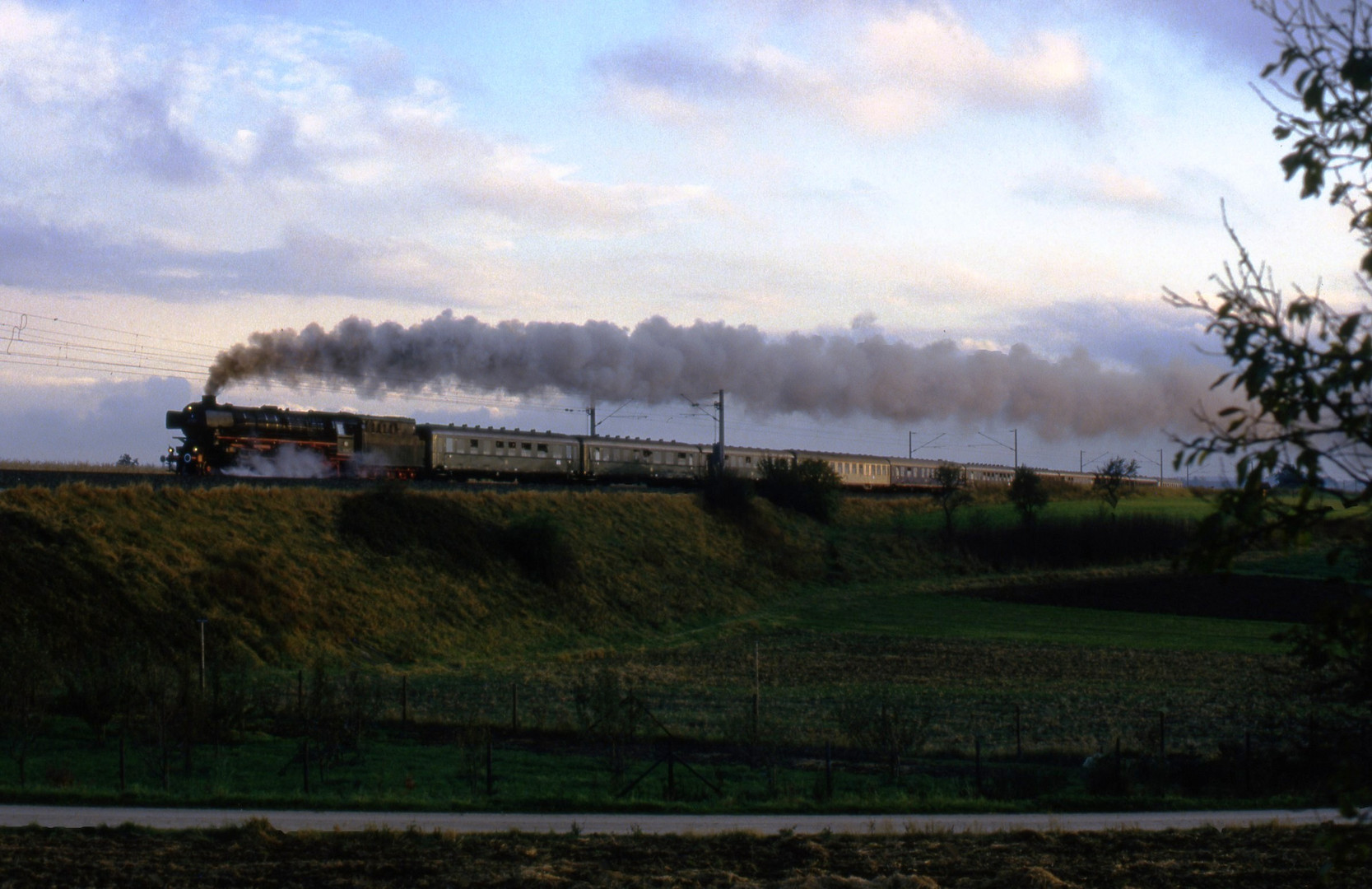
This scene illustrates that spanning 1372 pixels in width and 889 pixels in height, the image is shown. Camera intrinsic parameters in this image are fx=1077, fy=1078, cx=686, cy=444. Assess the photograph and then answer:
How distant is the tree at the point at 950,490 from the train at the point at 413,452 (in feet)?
33.3

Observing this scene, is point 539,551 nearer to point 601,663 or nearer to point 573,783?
point 601,663

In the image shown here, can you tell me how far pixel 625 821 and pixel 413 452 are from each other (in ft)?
140

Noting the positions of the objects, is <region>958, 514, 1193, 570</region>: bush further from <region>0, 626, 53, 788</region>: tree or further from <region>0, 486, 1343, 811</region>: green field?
<region>0, 626, 53, 788</region>: tree

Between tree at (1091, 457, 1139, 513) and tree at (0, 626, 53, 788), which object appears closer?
tree at (0, 626, 53, 788)

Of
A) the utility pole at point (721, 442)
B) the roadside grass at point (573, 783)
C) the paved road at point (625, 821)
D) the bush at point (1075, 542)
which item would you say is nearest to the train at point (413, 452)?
the utility pole at point (721, 442)

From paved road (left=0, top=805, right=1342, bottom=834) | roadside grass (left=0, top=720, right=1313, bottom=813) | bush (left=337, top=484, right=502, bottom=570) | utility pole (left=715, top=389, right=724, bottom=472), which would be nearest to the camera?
paved road (left=0, top=805, right=1342, bottom=834)

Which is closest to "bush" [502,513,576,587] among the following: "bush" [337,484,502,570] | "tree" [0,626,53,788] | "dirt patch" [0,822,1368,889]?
"bush" [337,484,502,570]

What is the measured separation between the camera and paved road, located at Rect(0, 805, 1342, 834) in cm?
1474

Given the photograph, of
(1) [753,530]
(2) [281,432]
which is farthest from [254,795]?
(1) [753,530]

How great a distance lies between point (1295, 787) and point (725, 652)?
24.9m

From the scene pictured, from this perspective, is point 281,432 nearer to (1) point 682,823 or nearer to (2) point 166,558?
(2) point 166,558

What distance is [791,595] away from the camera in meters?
60.7

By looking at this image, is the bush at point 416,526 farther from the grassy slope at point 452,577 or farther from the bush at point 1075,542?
the bush at point 1075,542

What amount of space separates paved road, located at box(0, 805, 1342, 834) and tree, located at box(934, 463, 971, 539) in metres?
62.0
